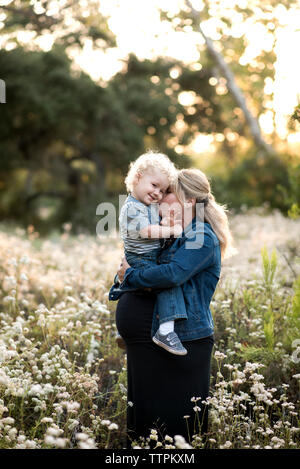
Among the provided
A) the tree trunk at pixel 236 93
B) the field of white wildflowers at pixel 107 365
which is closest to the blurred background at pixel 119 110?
the tree trunk at pixel 236 93

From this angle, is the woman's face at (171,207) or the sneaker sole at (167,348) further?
the woman's face at (171,207)

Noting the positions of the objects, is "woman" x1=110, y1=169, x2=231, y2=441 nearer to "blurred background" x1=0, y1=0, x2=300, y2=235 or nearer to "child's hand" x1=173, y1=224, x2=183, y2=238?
"child's hand" x1=173, y1=224, x2=183, y2=238

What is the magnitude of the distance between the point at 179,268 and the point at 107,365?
2147 millimetres

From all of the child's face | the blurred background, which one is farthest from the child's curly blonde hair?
the blurred background

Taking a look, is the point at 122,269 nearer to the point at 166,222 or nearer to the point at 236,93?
the point at 166,222

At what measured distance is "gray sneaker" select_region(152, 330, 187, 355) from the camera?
3.11m

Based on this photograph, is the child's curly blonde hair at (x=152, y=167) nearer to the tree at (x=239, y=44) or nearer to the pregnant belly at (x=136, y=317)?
the pregnant belly at (x=136, y=317)

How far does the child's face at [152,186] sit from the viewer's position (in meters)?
3.55

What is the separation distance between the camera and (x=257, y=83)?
17.7 m

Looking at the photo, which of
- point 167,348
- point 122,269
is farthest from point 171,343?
point 122,269

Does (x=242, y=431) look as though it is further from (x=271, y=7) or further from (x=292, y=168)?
(x=271, y=7)

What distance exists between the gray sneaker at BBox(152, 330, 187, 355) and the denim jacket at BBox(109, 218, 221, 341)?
0.27 ft

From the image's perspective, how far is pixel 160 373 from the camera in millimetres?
3285
